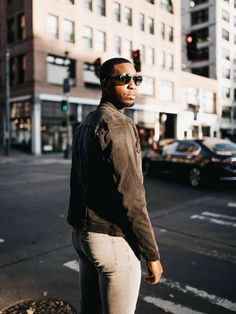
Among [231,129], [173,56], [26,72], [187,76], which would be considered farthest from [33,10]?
[231,129]

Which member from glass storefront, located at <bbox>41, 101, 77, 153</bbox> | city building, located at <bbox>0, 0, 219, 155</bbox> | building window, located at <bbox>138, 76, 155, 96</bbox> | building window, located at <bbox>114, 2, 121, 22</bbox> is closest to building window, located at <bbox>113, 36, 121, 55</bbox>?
city building, located at <bbox>0, 0, 219, 155</bbox>

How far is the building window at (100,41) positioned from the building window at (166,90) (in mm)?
9944

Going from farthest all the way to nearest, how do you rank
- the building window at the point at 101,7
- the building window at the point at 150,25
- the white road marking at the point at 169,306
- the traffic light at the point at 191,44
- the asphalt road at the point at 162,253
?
1. the building window at the point at 150,25
2. the building window at the point at 101,7
3. the traffic light at the point at 191,44
4. the asphalt road at the point at 162,253
5. the white road marking at the point at 169,306

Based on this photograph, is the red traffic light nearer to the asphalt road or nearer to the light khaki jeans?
the asphalt road

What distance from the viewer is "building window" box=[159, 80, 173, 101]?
143 feet

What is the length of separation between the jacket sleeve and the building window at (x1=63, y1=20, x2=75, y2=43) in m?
33.6

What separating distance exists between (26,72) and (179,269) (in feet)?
99.5

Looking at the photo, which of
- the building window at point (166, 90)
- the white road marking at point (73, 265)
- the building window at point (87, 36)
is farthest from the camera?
the building window at point (166, 90)

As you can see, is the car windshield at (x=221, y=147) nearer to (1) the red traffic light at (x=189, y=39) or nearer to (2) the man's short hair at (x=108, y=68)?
(1) the red traffic light at (x=189, y=39)

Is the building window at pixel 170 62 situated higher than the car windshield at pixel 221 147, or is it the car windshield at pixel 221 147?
the building window at pixel 170 62

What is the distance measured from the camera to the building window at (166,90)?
43.7 m

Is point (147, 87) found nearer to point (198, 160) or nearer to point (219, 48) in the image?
point (219, 48)

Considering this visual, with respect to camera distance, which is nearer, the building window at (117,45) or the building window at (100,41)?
the building window at (100,41)

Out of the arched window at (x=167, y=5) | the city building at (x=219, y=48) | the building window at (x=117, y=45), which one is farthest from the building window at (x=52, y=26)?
the city building at (x=219, y=48)
